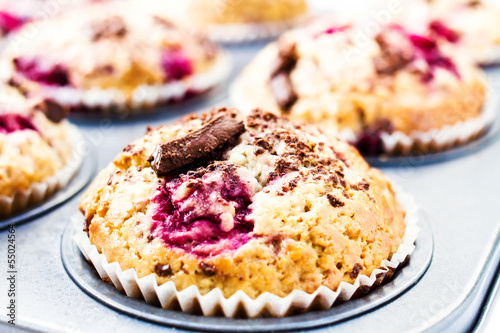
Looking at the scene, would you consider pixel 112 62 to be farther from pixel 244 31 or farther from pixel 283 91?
pixel 244 31

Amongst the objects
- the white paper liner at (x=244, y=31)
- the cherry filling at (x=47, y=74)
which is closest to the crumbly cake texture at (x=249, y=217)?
the cherry filling at (x=47, y=74)

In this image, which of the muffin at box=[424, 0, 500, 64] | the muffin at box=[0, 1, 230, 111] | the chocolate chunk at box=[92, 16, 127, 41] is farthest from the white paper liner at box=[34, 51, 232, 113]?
the muffin at box=[424, 0, 500, 64]

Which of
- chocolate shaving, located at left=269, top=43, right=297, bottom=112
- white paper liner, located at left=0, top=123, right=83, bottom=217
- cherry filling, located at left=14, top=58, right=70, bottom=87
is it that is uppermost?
chocolate shaving, located at left=269, top=43, right=297, bottom=112

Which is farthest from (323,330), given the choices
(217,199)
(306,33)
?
(306,33)

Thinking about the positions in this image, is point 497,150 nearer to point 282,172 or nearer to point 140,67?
point 282,172

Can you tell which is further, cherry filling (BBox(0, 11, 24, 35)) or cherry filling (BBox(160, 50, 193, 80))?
cherry filling (BBox(0, 11, 24, 35))

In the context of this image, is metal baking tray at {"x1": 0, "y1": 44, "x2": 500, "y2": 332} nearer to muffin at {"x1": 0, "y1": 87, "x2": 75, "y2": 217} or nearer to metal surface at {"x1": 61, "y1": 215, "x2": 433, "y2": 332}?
metal surface at {"x1": 61, "y1": 215, "x2": 433, "y2": 332}
